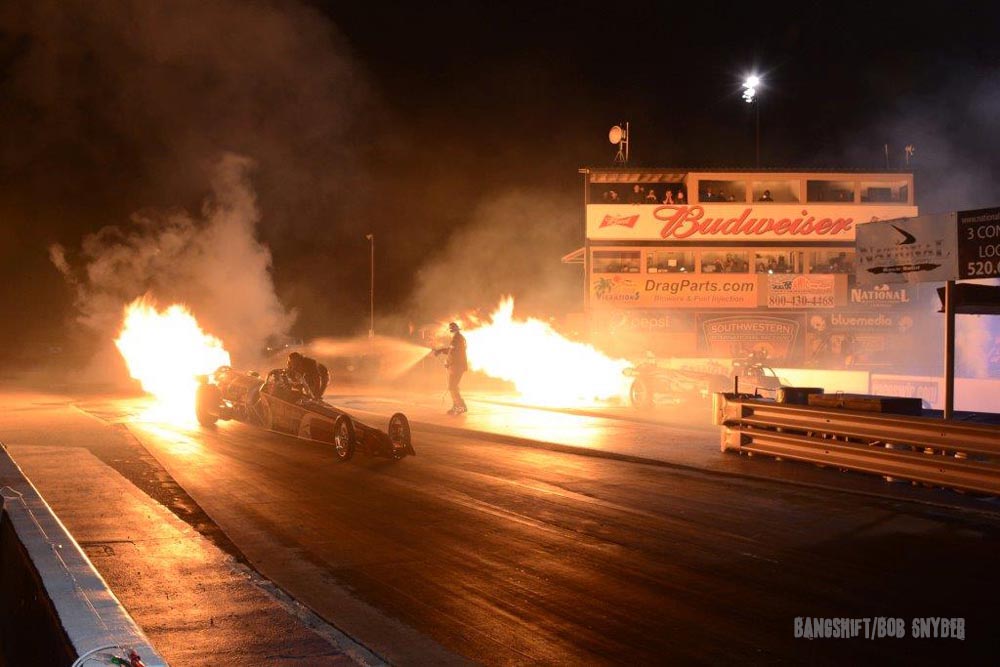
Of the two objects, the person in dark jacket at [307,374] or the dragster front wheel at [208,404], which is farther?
the dragster front wheel at [208,404]

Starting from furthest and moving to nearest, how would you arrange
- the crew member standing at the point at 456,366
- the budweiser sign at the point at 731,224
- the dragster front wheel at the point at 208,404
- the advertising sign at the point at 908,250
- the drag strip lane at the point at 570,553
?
the budweiser sign at the point at 731,224, the crew member standing at the point at 456,366, the dragster front wheel at the point at 208,404, the advertising sign at the point at 908,250, the drag strip lane at the point at 570,553

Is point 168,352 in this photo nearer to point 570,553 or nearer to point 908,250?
point 570,553

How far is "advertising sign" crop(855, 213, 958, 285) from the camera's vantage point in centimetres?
1048

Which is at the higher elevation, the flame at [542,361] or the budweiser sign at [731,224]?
the budweiser sign at [731,224]

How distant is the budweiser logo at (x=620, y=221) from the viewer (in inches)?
1389

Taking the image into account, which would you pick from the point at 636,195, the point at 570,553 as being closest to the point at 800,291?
the point at 636,195

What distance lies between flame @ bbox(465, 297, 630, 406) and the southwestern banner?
32.3 ft

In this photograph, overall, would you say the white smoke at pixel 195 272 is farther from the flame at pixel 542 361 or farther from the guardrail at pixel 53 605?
the guardrail at pixel 53 605

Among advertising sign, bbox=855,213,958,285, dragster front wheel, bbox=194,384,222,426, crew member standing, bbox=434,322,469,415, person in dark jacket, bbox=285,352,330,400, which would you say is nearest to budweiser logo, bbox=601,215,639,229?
crew member standing, bbox=434,322,469,415

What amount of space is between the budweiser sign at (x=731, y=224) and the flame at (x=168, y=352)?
20.9 meters

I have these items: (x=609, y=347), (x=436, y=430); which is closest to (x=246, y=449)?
(x=436, y=430)

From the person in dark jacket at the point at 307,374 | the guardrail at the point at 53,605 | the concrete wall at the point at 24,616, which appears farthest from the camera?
the person in dark jacket at the point at 307,374

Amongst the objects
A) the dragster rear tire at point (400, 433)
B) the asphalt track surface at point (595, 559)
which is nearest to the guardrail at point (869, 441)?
the asphalt track surface at point (595, 559)

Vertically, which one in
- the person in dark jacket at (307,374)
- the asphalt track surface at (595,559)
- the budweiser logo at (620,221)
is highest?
the budweiser logo at (620,221)
